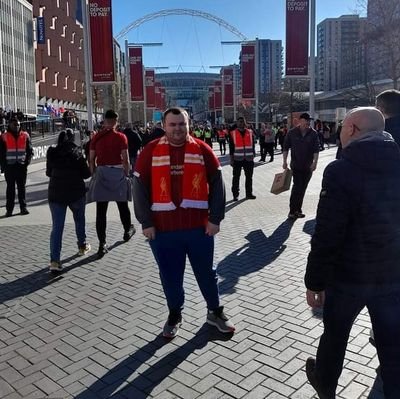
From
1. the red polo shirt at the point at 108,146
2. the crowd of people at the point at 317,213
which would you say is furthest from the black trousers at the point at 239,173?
the red polo shirt at the point at 108,146

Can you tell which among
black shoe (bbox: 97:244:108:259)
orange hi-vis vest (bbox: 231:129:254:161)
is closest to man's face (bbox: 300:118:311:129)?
orange hi-vis vest (bbox: 231:129:254:161)

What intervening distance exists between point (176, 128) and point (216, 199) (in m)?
0.66

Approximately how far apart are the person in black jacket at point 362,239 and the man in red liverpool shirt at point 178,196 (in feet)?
4.75

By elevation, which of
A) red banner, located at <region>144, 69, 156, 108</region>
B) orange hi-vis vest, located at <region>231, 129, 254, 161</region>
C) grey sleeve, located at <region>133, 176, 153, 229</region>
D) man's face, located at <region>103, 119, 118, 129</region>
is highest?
red banner, located at <region>144, 69, 156, 108</region>

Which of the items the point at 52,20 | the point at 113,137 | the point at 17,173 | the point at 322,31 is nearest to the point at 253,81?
the point at 17,173

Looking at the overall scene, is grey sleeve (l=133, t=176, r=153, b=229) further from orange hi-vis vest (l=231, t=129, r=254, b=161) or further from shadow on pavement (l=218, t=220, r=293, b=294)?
orange hi-vis vest (l=231, t=129, r=254, b=161)

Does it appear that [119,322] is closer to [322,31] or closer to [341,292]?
[341,292]

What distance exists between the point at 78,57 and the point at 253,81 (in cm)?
6842

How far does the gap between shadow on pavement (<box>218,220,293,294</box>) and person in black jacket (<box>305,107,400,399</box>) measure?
2746mm

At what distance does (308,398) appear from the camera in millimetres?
3340

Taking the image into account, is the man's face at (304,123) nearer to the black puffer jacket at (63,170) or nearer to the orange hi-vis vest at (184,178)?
the black puffer jacket at (63,170)

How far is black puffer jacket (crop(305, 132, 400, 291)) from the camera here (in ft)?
8.39

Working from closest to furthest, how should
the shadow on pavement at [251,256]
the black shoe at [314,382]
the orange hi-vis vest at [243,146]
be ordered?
the black shoe at [314,382], the shadow on pavement at [251,256], the orange hi-vis vest at [243,146]

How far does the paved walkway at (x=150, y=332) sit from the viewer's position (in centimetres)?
355
